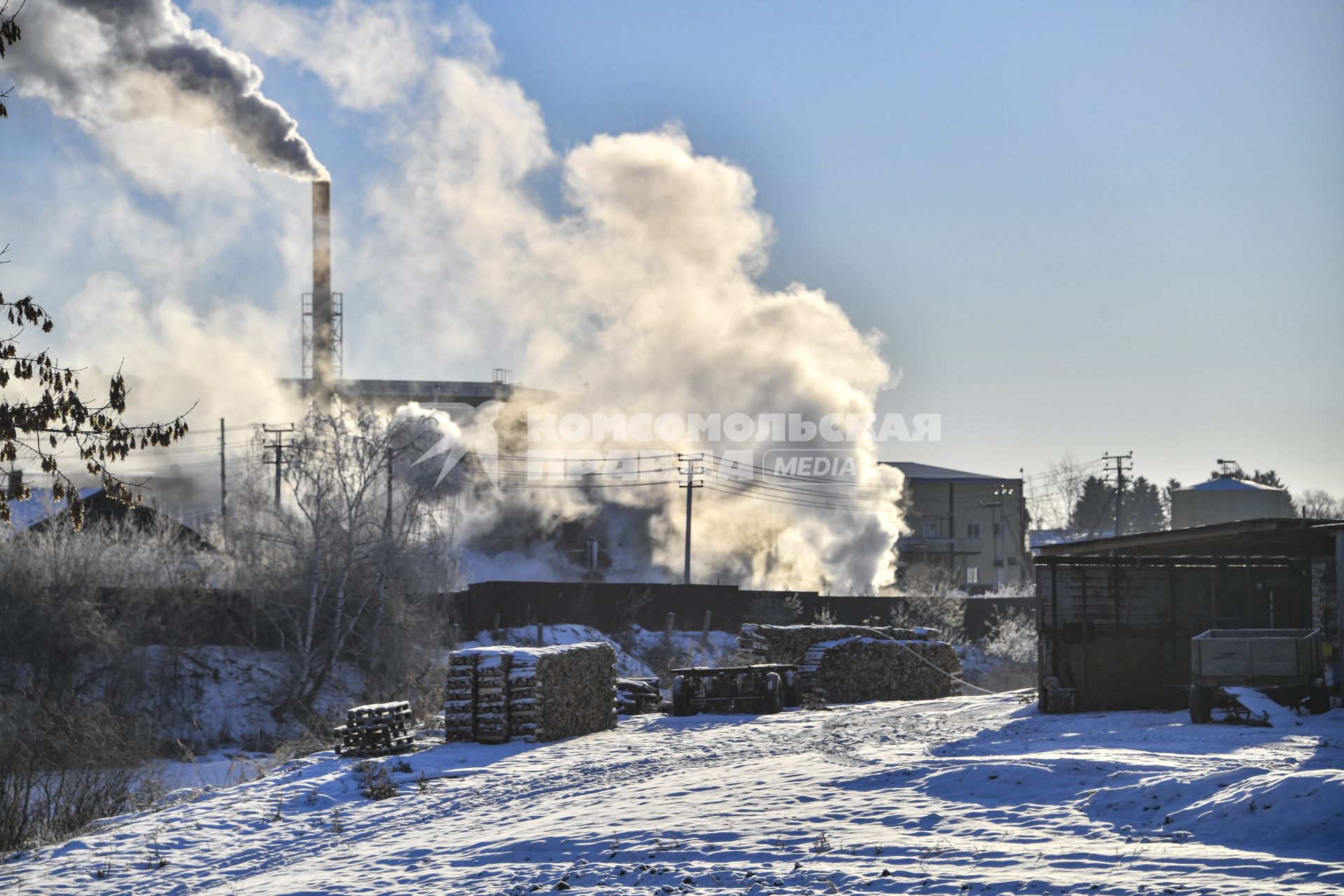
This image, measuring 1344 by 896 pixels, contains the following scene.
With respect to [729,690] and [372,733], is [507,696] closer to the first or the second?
[372,733]

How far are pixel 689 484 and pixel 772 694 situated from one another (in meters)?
26.8

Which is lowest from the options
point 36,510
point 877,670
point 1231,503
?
point 877,670

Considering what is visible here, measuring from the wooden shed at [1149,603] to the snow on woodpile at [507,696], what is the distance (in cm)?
892

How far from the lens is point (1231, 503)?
227 ft

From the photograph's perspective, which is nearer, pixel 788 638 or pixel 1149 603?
pixel 1149 603

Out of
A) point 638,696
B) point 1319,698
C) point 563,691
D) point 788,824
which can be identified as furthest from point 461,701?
point 1319,698

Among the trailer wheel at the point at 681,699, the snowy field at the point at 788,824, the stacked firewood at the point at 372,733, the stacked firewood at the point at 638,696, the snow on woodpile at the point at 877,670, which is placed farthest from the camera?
the snow on woodpile at the point at 877,670

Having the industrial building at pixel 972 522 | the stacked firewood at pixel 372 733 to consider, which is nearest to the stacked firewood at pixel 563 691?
the stacked firewood at pixel 372 733

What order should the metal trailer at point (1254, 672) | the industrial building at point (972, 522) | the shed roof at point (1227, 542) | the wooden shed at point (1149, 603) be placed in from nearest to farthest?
1. the metal trailer at point (1254, 672)
2. the shed roof at point (1227, 542)
3. the wooden shed at point (1149, 603)
4. the industrial building at point (972, 522)

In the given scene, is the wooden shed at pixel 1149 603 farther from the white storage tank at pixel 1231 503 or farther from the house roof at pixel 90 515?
the white storage tank at pixel 1231 503

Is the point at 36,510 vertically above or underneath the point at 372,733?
above

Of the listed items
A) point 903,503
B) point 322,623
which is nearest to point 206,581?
point 322,623

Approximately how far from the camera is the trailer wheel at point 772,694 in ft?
84.6

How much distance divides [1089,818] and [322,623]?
27.9 metres
